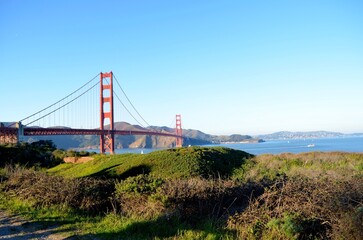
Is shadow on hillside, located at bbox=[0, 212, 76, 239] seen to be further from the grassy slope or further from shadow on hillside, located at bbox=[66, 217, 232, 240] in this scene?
the grassy slope

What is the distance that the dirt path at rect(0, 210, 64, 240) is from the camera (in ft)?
20.6

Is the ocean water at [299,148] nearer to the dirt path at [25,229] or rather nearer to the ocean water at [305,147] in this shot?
the ocean water at [305,147]

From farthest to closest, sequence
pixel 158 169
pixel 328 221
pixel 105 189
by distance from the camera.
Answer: pixel 158 169 < pixel 105 189 < pixel 328 221

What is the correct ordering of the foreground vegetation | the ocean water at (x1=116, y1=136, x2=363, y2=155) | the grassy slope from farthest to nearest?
the ocean water at (x1=116, y1=136, x2=363, y2=155)
the grassy slope
the foreground vegetation

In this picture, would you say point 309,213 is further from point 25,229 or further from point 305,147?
point 305,147

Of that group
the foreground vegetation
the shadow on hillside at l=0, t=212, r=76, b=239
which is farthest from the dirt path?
the foreground vegetation

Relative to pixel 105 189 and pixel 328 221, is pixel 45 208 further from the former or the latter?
pixel 328 221

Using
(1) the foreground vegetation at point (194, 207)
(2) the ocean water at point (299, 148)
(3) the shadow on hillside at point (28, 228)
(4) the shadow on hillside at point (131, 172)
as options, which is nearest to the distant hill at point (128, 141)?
(2) the ocean water at point (299, 148)

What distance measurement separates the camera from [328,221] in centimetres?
532

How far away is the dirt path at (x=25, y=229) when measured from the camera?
6.27 metres

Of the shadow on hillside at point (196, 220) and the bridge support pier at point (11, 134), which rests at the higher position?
the bridge support pier at point (11, 134)

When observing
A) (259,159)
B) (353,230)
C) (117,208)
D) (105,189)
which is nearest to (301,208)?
(353,230)

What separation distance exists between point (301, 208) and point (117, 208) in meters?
4.14

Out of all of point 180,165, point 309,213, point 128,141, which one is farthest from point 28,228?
point 128,141
